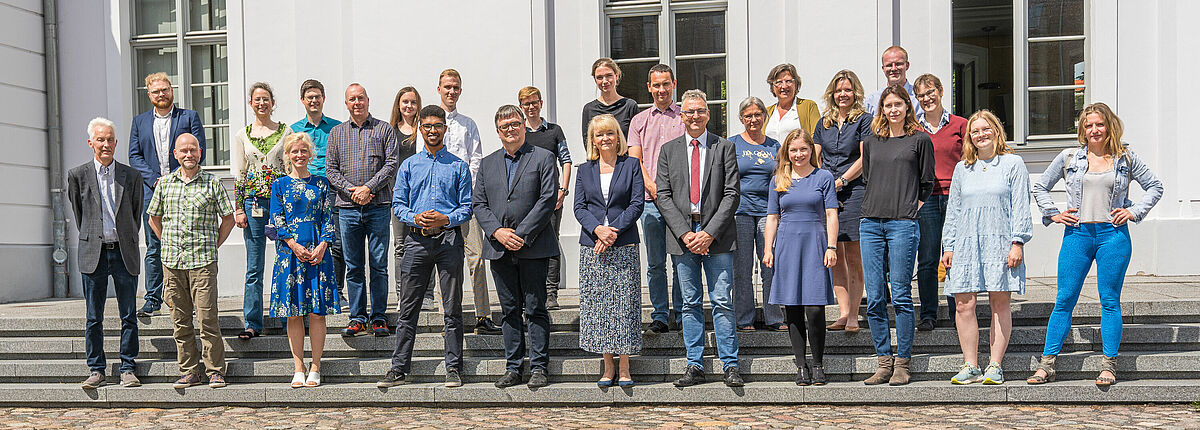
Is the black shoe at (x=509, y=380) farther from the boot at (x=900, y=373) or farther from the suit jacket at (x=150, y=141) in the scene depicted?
the suit jacket at (x=150, y=141)

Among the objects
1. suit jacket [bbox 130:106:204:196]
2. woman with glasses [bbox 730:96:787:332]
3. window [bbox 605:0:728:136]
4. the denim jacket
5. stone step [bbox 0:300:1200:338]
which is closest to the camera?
the denim jacket

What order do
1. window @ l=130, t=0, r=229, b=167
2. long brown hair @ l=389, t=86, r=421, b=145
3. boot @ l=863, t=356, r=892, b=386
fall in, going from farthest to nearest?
window @ l=130, t=0, r=229, b=167
long brown hair @ l=389, t=86, r=421, b=145
boot @ l=863, t=356, r=892, b=386

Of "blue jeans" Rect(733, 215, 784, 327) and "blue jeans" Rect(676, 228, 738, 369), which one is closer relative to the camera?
"blue jeans" Rect(676, 228, 738, 369)

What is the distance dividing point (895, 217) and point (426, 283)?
3.00 meters

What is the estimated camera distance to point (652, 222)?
21.5ft

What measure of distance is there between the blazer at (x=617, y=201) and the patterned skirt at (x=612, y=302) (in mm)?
111

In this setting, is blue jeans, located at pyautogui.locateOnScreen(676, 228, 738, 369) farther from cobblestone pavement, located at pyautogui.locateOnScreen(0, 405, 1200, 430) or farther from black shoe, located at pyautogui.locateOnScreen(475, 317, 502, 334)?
black shoe, located at pyautogui.locateOnScreen(475, 317, 502, 334)

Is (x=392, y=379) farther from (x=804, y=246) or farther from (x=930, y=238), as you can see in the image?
(x=930, y=238)

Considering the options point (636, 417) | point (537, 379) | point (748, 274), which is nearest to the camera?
point (636, 417)

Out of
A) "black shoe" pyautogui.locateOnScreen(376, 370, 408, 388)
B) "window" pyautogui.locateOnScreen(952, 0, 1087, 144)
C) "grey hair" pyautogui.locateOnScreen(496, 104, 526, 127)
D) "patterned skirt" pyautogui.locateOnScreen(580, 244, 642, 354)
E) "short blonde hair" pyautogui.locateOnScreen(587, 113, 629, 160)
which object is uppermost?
"window" pyautogui.locateOnScreen(952, 0, 1087, 144)

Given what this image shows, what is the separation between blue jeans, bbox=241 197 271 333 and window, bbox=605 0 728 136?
4356 mm

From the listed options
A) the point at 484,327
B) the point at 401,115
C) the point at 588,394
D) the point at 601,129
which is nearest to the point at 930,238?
the point at 601,129

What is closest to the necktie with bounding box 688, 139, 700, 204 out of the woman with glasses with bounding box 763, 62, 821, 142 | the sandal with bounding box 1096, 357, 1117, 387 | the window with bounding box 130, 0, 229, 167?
the woman with glasses with bounding box 763, 62, 821, 142

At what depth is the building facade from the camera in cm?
957
